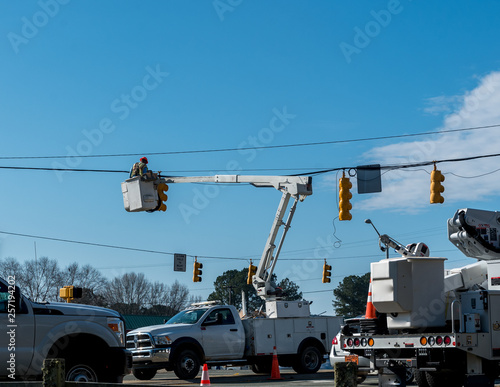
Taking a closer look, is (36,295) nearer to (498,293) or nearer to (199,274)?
(199,274)

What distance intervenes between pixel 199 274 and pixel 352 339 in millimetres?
22944

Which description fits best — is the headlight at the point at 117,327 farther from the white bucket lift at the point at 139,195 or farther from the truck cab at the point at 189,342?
the white bucket lift at the point at 139,195

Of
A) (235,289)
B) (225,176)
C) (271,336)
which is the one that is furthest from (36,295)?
(271,336)

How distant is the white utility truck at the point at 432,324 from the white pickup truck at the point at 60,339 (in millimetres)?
4313

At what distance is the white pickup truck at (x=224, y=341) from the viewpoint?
19.6 metres

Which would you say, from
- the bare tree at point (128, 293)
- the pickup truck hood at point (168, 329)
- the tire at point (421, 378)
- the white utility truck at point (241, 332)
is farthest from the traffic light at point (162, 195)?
the bare tree at point (128, 293)

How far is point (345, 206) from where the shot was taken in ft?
70.1

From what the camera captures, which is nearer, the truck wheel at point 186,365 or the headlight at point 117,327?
the headlight at point 117,327

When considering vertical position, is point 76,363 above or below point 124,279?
below

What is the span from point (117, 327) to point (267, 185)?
47.9 ft

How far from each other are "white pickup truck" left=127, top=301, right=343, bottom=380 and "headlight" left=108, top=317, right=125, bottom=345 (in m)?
7.28

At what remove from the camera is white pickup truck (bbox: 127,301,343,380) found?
19.6m

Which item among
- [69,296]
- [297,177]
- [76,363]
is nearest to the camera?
[76,363]

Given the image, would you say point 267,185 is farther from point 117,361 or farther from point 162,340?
point 117,361
